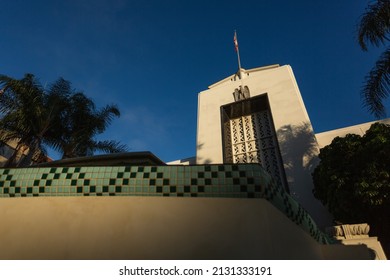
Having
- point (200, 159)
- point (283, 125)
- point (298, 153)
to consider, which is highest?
point (283, 125)

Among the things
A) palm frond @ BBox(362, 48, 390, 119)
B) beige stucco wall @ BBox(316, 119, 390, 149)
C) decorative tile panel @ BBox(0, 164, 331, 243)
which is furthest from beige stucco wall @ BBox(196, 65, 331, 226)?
decorative tile panel @ BBox(0, 164, 331, 243)

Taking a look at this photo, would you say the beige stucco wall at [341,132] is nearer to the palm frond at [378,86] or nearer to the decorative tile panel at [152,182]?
the palm frond at [378,86]

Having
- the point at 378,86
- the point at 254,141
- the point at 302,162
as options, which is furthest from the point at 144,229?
the point at 254,141

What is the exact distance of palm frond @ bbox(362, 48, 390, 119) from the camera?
6.00m

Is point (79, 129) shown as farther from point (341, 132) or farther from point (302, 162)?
point (341, 132)

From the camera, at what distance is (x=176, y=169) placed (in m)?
2.35

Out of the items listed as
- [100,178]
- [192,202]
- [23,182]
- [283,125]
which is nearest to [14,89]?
[23,182]

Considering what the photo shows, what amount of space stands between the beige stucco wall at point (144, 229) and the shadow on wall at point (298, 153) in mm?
8707

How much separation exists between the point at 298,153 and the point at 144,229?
10177 mm

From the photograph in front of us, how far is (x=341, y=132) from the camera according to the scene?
11812mm

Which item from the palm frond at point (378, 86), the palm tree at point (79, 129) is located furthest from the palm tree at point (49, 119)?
the palm frond at point (378, 86)

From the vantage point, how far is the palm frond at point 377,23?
19.3 feet
